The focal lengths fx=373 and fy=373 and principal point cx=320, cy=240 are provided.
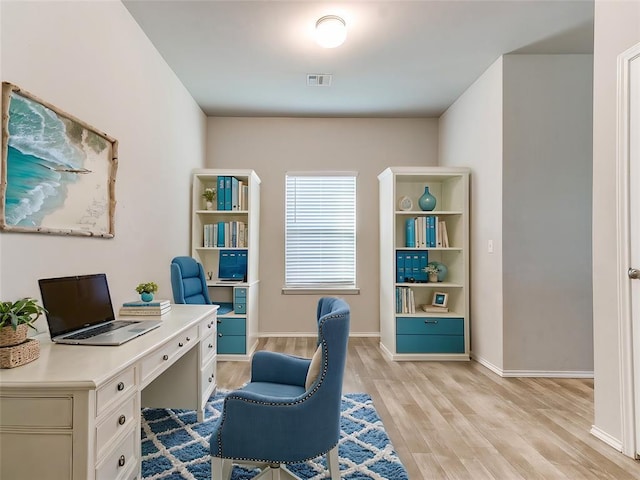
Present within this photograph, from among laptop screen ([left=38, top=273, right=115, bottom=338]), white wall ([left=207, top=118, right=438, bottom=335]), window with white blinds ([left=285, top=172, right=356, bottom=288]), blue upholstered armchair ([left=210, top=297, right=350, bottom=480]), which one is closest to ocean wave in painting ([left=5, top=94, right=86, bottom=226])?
laptop screen ([left=38, top=273, right=115, bottom=338])

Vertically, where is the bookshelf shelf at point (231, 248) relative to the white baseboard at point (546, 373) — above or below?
above

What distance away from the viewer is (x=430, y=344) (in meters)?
4.02

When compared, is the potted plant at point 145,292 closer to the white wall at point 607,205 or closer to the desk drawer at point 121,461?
the desk drawer at point 121,461

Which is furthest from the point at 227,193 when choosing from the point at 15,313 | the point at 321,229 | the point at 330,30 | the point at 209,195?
the point at 15,313

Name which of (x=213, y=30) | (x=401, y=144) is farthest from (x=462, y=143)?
(x=213, y=30)

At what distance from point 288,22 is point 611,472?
3525 millimetres

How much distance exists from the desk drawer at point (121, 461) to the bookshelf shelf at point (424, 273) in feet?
9.62

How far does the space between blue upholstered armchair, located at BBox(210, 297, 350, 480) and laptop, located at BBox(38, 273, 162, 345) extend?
2.02ft

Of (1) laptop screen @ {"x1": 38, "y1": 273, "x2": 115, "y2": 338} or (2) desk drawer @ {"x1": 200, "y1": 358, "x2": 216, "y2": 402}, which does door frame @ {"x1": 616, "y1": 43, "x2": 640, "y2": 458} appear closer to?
(2) desk drawer @ {"x1": 200, "y1": 358, "x2": 216, "y2": 402}

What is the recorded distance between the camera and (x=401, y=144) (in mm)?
5031

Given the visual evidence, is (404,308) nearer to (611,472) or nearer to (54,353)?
(611,472)

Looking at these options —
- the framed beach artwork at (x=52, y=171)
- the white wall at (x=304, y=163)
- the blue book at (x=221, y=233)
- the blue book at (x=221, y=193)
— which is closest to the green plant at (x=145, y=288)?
the framed beach artwork at (x=52, y=171)

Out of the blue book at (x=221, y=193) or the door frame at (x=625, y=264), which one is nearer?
the door frame at (x=625, y=264)

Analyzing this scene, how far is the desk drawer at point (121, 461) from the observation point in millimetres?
1300
